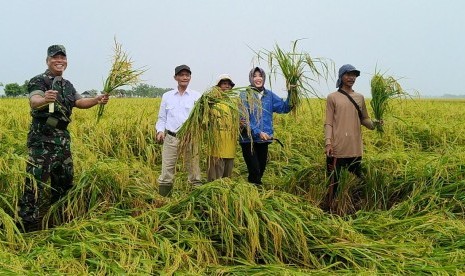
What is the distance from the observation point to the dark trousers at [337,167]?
12.6 feet

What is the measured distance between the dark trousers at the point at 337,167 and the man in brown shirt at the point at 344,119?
24mm

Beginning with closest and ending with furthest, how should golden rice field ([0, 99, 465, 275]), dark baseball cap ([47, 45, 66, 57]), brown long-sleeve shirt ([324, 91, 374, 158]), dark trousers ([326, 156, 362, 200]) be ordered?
1. golden rice field ([0, 99, 465, 275])
2. dark baseball cap ([47, 45, 66, 57])
3. brown long-sleeve shirt ([324, 91, 374, 158])
4. dark trousers ([326, 156, 362, 200])

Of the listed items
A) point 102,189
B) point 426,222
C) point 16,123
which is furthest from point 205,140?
point 16,123

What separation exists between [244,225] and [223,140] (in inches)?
A: 42.1

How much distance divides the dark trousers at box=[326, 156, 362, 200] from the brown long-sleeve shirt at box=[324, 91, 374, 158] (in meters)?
0.09

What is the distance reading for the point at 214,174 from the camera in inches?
153

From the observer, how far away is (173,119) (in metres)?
3.92

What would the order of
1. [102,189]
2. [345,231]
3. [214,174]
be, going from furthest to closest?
1. [214,174]
2. [102,189]
3. [345,231]

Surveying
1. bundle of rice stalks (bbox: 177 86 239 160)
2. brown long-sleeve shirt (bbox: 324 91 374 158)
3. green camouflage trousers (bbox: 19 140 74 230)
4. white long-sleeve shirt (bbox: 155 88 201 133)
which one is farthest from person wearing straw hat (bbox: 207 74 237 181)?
green camouflage trousers (bbox: 19 140 74 230)

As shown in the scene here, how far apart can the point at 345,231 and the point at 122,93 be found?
2.08 meters

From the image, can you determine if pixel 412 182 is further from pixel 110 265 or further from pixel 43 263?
pixel 43 263

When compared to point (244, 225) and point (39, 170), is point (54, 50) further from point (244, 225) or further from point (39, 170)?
point (244, 225)

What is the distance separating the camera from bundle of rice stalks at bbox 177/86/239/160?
3.17 metres

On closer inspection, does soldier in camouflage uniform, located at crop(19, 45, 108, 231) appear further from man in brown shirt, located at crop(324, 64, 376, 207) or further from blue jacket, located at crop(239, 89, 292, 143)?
man in brown shirt, located at crop(324, 64, 376, 207)
